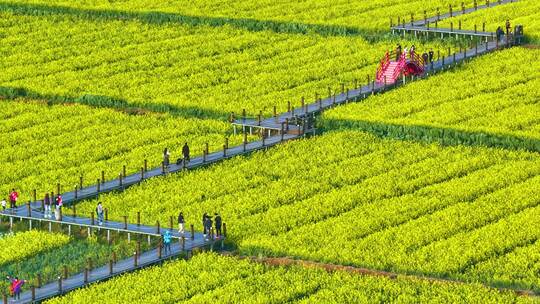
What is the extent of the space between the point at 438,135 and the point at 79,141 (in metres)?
18.8

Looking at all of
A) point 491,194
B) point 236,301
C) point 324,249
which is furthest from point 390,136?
point 236,301

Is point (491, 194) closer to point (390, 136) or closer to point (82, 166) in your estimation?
point (390, 136)

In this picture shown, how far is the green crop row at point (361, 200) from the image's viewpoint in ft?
292

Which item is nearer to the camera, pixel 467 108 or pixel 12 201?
pixel 12 201

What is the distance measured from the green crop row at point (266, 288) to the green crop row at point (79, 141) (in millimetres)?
15532

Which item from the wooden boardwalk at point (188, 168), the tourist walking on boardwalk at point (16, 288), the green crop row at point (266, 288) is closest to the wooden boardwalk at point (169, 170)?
the wooden boardwalk at point (188, 168)

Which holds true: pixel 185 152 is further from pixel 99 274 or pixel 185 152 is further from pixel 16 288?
pixel 16 288

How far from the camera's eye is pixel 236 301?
82.1 metres

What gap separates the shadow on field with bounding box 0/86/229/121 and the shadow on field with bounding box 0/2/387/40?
20521 mm

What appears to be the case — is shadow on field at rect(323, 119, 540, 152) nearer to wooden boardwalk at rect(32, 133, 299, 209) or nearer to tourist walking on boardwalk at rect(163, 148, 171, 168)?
wooden boardwalk at rect(32, 133, 299, 209)

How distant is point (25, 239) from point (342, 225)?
13837mm

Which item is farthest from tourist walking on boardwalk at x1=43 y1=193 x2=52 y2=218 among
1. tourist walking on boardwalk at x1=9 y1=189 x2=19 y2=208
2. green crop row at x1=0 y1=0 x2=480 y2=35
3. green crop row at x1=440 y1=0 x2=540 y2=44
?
green crop row at x1=0 y1=0 x2=480 y2=35

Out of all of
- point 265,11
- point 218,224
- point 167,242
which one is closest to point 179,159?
point 218,224

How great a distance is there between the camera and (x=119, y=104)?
118812 millimetres
